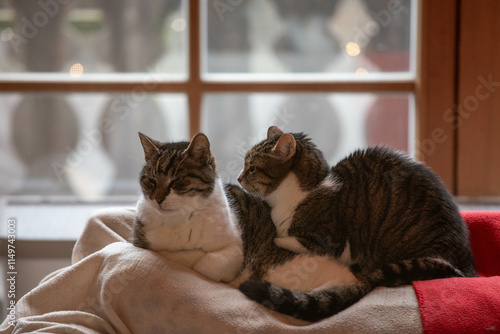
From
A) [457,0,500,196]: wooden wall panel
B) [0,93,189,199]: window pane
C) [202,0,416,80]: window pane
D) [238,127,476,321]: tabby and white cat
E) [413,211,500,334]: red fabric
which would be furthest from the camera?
[0,93,189,199]: window pane

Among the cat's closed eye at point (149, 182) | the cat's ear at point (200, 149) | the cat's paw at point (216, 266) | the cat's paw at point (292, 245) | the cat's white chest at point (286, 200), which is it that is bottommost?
the cat's paw at point (216, 266)

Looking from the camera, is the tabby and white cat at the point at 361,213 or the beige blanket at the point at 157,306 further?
the tabby and white cat at the point at 361,213

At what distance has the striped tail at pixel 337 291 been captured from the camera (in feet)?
4.24

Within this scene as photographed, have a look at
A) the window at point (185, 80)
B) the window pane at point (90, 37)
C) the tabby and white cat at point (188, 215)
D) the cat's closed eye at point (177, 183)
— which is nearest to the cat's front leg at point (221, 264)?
the tabby and white cat at point (188, 215)

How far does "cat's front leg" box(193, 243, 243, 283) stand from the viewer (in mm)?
1446

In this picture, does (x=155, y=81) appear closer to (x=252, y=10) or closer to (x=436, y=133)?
(x=252, y=10)

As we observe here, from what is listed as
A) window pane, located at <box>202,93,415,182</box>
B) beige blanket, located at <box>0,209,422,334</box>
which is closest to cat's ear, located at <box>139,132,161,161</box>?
beige blanket, located at <box>0,209,422,334</box>

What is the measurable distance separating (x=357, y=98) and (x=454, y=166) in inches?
20.4

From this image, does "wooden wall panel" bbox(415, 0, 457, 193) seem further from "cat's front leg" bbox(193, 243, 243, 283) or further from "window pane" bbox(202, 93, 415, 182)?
"cat's front leg" bbox(193, 243, 243, 283)

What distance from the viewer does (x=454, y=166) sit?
87.8 inches

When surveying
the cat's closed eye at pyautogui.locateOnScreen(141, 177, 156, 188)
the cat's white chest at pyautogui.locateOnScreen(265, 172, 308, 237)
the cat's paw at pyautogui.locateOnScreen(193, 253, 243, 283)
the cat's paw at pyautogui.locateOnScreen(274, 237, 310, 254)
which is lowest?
the cat's paw at pyautogui.locateOnScreen(193, 253, 243, 283)

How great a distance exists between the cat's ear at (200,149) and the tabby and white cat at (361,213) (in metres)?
0.17

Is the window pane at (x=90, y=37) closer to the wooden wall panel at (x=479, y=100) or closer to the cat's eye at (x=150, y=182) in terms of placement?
the cat's eye at (x=150, y=182)

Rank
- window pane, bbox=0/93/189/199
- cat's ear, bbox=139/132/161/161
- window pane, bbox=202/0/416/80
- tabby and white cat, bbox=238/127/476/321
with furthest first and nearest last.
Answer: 1. window pane, bbox=0/93/189/199
2. window pane, bbox=202/0/416/80
3. cat's ear, bbox=139/132/161/161
4. tabby and white cat, bbox=238/127/476/321
